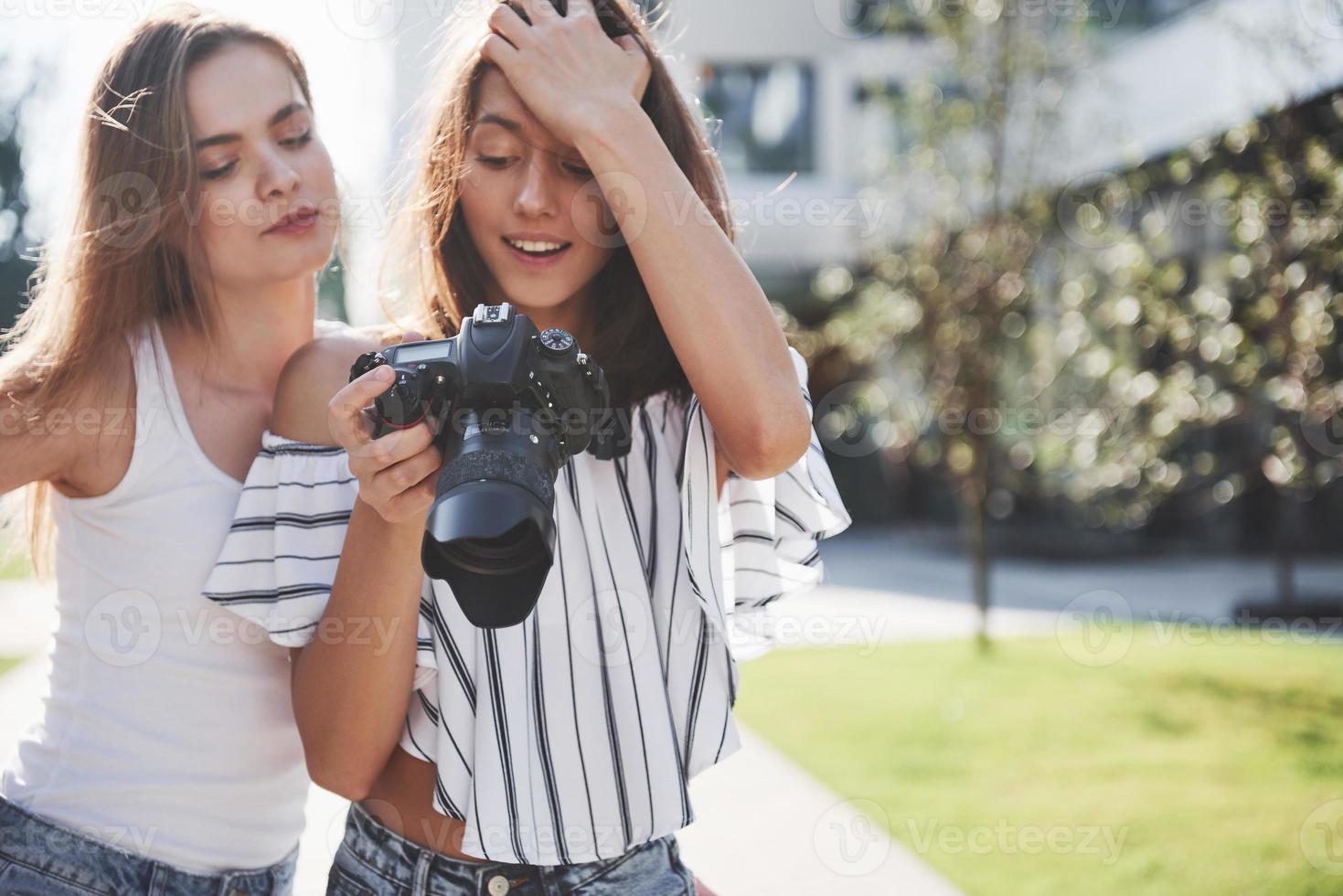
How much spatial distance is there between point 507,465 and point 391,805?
0.58 meters

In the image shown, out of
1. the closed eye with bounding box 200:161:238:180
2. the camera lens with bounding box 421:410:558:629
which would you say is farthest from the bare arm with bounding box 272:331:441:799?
the closed eye with bounding box 200:161:238:180

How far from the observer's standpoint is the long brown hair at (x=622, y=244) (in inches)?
64.1

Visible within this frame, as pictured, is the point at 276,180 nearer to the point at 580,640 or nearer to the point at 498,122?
the point at 498,122

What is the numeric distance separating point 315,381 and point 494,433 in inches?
20.4

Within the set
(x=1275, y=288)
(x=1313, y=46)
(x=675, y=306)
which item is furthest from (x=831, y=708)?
(x=675, y=306)

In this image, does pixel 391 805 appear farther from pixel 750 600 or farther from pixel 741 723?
pixel 741 723

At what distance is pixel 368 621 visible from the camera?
4.65 ft

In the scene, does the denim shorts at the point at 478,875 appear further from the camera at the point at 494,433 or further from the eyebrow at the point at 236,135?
the eyebrow at the point at 236,135

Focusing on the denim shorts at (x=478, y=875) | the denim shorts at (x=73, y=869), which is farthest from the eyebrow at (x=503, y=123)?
the denim shorts at (x=73, y=869)

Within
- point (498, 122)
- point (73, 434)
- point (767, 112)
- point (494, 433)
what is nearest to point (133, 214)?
point (73, 434)

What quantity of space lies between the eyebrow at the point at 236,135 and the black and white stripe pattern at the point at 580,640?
0.54m

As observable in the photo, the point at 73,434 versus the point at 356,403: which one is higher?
the point at 356,403

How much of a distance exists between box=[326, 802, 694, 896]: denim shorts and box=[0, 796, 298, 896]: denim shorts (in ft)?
0.87

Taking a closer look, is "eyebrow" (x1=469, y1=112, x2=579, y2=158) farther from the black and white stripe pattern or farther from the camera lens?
the camera lens
